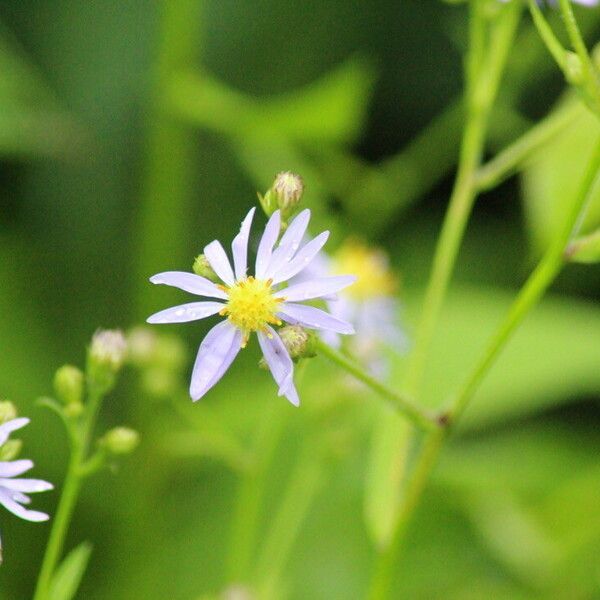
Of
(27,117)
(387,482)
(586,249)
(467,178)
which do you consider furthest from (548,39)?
(27,117)

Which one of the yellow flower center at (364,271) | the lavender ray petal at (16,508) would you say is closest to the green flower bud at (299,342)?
the lavender ray petal at (16,508)

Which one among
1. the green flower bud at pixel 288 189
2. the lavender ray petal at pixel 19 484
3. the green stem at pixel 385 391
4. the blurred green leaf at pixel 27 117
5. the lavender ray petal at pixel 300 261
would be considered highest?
the blurred green leaf at pixel 27 117

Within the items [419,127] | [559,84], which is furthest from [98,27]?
[559,84]

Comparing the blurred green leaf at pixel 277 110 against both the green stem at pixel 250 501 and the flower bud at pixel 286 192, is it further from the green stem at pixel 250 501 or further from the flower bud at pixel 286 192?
the flower bud at pixel 286 192

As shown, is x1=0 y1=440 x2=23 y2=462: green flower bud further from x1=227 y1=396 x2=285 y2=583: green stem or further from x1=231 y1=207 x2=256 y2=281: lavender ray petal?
x1=227 y1=396 x2=285 y2=583: green stem

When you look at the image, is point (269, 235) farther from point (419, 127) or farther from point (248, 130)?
point (419, 127)

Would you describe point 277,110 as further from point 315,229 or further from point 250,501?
point 250,501
